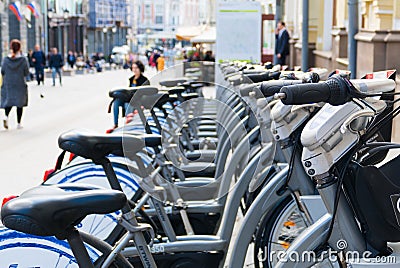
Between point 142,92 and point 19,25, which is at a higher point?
point 142,92

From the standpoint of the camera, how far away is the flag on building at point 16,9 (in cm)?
4706

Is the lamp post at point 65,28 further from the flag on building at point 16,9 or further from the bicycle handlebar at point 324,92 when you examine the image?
the bicycle handlebar at point 324,92

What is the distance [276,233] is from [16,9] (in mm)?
44944

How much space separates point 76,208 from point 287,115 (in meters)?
1.35

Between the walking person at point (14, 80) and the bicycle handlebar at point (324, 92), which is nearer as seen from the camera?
the bicycle handlebar at point (324, 92)

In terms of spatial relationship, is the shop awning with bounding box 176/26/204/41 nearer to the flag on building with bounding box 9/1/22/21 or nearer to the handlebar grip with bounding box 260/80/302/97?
the flag on building with bounding box 9/1/22/21

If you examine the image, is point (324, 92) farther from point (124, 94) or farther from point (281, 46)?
point (281, 46)

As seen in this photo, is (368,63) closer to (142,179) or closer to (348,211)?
(142,179)

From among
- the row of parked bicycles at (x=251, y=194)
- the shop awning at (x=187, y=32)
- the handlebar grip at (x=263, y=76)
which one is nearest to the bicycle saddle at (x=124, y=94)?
the row of parked bicycles at (x=251, y=194)

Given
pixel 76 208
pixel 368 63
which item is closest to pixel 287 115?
pixel 76 208

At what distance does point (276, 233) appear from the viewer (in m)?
4.41

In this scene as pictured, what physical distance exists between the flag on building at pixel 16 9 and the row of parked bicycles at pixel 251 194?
4292 centimetres

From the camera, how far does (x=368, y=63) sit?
9.98 m

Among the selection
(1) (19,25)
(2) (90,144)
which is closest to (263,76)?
(2) (90,144)
